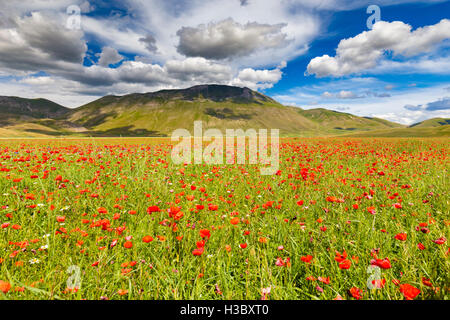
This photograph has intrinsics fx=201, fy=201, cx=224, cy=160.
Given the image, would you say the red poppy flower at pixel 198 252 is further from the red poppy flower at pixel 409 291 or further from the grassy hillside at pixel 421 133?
the grassy hillside at pixel 421 133

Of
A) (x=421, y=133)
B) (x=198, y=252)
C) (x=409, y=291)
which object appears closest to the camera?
(x=409, y=291)

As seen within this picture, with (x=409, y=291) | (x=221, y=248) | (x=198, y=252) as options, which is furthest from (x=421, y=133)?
(x=198, y=252)

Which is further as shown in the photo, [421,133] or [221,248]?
[421,133]

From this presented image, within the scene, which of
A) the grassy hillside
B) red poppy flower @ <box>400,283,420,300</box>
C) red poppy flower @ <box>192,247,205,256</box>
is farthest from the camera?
the grassy hillside

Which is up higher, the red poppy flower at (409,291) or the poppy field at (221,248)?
the red poppy flower at (409,291)

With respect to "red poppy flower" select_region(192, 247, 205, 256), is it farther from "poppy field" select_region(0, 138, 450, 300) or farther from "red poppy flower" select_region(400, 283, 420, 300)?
"red poppy flower" select_region(400, 283, 420, 300)

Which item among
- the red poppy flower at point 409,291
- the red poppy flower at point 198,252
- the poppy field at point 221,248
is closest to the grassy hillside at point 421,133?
the poppy field at point 221,248

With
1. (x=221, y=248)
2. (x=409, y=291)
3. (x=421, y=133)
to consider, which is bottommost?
(x=221, y=248)

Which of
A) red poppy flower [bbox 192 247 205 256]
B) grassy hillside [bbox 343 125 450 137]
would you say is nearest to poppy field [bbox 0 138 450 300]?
red poppy flower [bbox 192 247 205 256]

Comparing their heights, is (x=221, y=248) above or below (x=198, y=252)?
below

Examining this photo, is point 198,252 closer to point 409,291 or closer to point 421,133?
point 409,291
